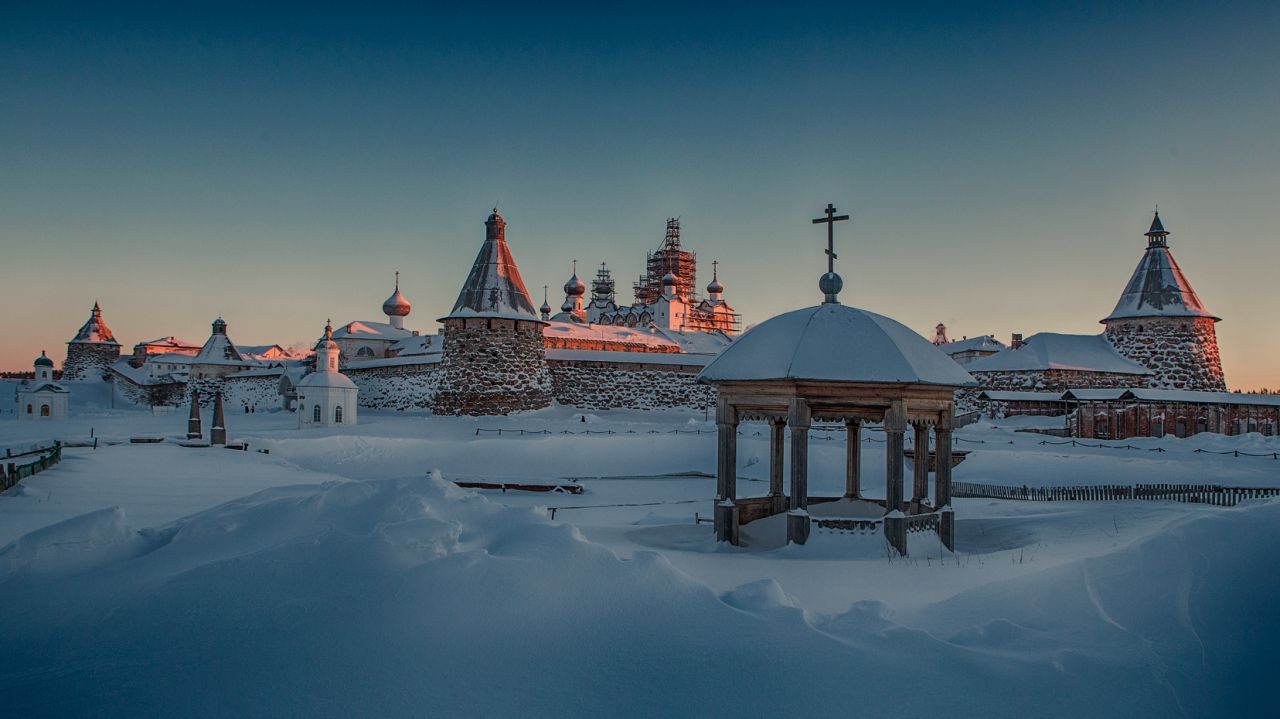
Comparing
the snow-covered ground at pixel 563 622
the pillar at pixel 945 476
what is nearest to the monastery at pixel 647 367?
the pillar at pixel 945 476

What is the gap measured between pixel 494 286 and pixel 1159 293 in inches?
1183

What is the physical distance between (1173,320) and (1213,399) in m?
8.96

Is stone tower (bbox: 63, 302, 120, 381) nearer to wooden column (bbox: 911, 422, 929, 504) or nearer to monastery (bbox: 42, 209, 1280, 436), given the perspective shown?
monastery (bbox: 42, 209, 1280, 436)

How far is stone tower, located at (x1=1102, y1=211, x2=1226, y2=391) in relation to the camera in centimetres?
3750

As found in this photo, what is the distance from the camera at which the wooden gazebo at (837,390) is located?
A: 9.70m

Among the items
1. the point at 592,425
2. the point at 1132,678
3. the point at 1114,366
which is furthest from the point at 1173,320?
the point at 1132,678

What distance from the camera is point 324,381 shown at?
3092 centimetres

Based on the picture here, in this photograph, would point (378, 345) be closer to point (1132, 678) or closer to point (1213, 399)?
point (1213, 399)

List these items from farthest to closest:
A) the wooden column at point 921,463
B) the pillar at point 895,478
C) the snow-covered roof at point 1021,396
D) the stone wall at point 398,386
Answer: the stone wall at point 398,386 < the snow-covered roof at point 1021,396 < the wooden column at point 921,463 < the pillar at point 895,478

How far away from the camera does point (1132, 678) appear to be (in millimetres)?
4695

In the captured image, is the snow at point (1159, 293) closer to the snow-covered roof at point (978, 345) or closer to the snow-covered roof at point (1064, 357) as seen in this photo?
the snow-covered roof at point (1064, 357)

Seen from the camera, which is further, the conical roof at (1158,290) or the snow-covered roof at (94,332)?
the snow-covered roof at (94,332)

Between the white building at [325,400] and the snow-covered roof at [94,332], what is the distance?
1751 inches

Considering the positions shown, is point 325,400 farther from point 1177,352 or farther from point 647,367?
point 1177,352
